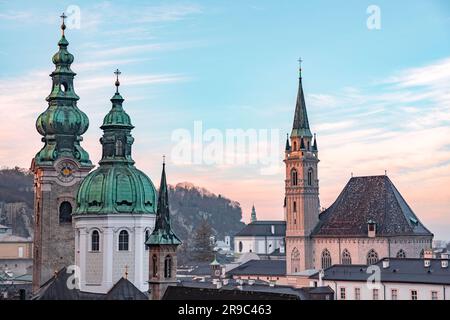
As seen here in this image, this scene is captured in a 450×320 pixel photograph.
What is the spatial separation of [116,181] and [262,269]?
2163 inches

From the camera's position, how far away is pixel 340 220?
9694cm

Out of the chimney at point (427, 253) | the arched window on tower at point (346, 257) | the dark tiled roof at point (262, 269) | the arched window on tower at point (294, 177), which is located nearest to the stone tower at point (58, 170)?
the chimney at point (427, 253)

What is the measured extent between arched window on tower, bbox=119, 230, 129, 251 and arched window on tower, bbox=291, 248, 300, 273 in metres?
47.9

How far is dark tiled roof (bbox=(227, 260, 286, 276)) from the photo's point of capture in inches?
4099

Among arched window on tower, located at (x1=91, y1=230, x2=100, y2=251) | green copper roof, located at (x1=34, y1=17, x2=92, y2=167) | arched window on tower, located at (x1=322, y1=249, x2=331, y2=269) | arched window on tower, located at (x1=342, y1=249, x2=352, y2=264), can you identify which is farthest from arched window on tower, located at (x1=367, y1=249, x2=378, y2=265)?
arched window on tower, located at (x1=91, y1=230, x2=100, y2=251)

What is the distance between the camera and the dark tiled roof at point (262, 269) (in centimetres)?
10411

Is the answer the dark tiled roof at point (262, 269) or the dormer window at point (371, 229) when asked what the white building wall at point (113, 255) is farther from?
the dark tiled roof at point (262, 269)

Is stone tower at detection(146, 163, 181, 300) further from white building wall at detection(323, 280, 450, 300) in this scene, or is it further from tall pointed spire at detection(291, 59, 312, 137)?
tall pointed spire at detection(291, 59, 312, 137)

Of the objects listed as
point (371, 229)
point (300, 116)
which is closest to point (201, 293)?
point (371, 229)

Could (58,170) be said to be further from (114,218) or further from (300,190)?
(300,190)

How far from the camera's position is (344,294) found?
74125 mm

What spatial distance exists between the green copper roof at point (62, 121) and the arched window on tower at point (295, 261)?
43210mm
